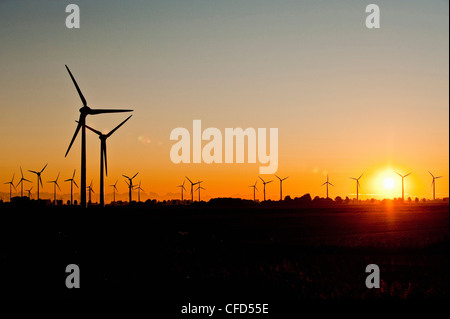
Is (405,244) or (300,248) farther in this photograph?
(405,244)

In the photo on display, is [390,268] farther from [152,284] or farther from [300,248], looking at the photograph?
[152,284]

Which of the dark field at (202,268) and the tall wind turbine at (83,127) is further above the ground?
the tall wind turbine at (83,127)

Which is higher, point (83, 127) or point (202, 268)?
point (83, 127)

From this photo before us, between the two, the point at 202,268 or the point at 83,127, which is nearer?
the point at 202,268

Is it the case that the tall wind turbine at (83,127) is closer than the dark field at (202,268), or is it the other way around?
the dark field at (202,268)

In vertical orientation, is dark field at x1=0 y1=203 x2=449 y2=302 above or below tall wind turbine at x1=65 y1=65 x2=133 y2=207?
below

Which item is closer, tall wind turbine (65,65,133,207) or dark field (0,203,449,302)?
dark field (0,203,449,302)

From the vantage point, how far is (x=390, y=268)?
115ft

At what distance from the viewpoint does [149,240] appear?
42750 millimetres

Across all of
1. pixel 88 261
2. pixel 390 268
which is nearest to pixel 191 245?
pixel 88 261
